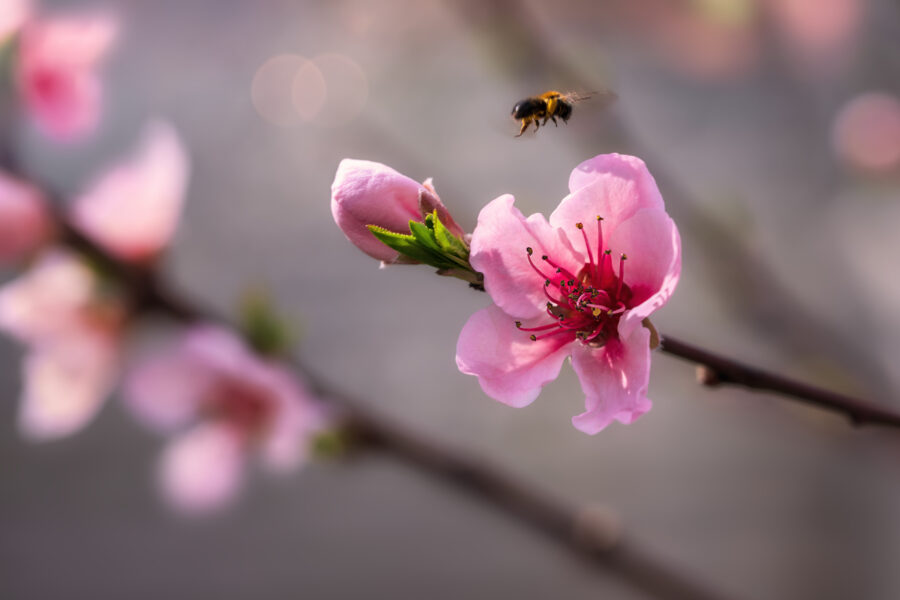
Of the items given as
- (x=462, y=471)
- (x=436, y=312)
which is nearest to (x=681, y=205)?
(x=462, y=471)

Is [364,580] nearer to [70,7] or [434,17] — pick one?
[434,17]

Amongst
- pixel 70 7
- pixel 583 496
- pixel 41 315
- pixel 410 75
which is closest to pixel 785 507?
pixel 583 496

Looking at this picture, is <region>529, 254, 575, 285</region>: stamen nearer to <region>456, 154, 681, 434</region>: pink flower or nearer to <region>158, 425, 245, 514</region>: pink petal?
→ <region>456, 154, 681, 434</region>: pink flower

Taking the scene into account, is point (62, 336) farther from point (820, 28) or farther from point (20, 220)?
point (820, 28)

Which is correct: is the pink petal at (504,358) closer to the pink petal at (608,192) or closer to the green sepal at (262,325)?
the pink petal at (608,192)

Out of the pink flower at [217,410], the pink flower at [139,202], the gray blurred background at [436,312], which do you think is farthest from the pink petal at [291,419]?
the gray blurred background at [436,312]

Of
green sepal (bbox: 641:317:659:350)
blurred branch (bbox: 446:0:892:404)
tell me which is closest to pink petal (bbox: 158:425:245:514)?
blurred branch (bbox: 446:0:892:404)
